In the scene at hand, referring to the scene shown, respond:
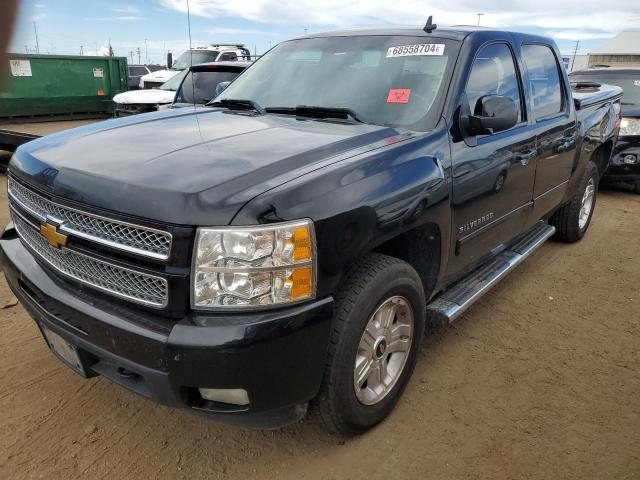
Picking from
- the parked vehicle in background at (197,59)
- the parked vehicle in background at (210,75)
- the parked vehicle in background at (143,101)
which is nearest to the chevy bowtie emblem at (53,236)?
the parked vehicle in background at (210,75)

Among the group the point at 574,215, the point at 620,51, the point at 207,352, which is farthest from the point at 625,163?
the point at 620,51

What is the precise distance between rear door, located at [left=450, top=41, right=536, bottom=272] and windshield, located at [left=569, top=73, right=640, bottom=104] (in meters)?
5.78

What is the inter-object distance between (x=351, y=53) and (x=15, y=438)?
2.81m

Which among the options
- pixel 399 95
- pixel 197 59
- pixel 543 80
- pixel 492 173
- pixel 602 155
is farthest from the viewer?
pixel 197 59

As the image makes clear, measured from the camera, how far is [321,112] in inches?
121

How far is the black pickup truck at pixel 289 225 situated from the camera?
1.92 m

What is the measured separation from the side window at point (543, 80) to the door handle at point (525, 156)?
1.04 ft

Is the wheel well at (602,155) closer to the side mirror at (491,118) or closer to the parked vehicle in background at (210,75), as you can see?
the side mirror at (491,118)

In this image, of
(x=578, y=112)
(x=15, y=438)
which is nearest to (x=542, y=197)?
(x=578, y=112)

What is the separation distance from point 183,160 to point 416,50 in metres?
1.65

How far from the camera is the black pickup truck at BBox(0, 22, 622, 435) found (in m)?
1.92

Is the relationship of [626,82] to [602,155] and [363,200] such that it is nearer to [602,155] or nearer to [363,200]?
[602,155]

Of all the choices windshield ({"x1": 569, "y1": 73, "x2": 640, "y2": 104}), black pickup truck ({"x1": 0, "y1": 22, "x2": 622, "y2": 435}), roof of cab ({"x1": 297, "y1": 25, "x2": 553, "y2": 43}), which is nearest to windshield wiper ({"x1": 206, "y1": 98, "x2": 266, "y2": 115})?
black pickup truck ({"x1": 0, "y1": 22, "x2": 622, "y2": 435})

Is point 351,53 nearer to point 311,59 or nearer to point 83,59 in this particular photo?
point 311,59
